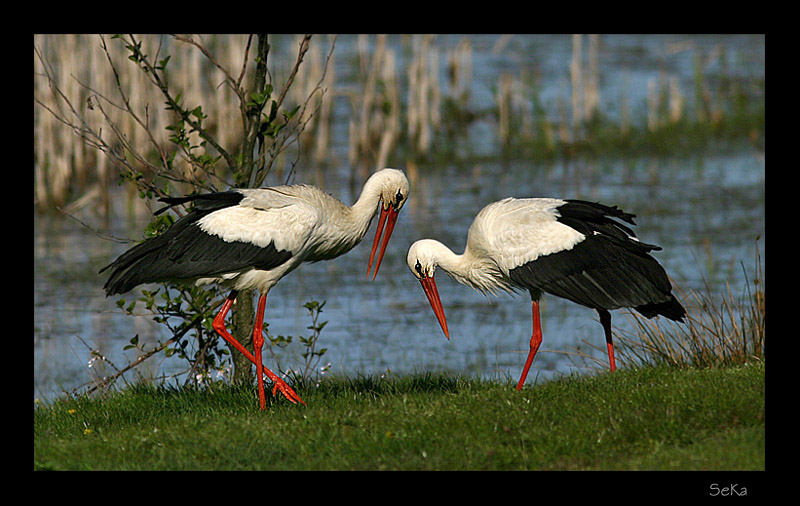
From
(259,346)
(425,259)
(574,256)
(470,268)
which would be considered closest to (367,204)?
(425,259)

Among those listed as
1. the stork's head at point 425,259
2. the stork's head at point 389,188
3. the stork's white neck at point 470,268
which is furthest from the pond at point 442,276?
the stork's head at point 389,188

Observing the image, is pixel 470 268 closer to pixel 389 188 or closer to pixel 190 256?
pixel 389 188

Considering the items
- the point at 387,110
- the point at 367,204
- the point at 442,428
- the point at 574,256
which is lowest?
the point at 442,428

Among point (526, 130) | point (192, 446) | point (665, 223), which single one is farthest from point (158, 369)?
point (526, 130)

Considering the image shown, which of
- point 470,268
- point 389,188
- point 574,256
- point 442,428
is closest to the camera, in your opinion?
point 442,428

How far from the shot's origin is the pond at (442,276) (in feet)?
32.6

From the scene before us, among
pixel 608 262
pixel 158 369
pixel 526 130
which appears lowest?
pixel 158 369

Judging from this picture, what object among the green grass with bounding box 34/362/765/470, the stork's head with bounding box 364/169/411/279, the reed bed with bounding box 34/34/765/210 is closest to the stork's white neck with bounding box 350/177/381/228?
the stork's head with bounding box 364/169/411/279

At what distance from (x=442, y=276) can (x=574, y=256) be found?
5517 millimetres

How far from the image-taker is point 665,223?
13305mm

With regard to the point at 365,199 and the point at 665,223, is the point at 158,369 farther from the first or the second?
the point at 665,223

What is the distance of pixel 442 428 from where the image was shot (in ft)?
19.2

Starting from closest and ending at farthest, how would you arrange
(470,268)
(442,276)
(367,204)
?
A: (367,204)
(470,268)
(442,276)

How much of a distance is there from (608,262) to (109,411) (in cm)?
341
